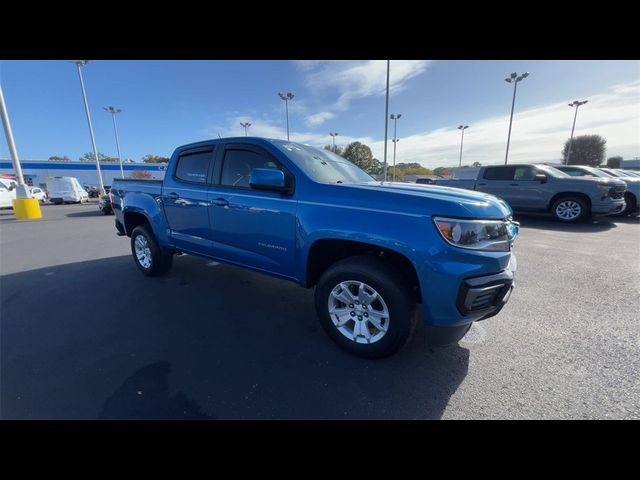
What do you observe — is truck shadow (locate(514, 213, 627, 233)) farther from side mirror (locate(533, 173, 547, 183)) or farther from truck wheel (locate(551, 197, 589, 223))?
side mirror (locate(533, 173, 547, 183))

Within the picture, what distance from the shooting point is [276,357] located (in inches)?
98.7

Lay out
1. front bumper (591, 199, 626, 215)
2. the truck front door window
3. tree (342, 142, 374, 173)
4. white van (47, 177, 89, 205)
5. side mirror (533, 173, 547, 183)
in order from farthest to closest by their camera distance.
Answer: tree (342, 142, 374, 173) → white van (47, 177, 89, 205) → side mirror (533, 173, 547, 183) → front bumper (591, 199, 626, 215) → the truck front door window

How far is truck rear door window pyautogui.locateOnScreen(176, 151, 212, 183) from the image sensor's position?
3572 mm

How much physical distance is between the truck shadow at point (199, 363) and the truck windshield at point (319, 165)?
1618 millimetres

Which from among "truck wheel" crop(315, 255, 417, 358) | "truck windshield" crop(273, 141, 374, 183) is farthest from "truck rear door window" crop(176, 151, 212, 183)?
"truck wheel" crop(315, 255, 417, 358)

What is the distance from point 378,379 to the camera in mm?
2213

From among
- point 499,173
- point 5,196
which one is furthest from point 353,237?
point 5,196

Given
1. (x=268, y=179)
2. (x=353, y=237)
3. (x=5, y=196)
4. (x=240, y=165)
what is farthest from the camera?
(x=5, y=196)

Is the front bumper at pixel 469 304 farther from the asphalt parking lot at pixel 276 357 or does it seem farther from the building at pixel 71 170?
the building at pixel 71 170

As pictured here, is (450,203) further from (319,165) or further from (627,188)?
(627,188)

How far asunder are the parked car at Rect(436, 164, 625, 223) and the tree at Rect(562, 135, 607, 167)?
212 ft

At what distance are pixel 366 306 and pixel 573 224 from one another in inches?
373
